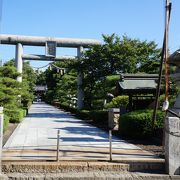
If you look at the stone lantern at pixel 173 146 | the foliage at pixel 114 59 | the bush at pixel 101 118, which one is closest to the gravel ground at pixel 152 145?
the stone lantern at pixel 173 146

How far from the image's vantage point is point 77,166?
9.48 meters

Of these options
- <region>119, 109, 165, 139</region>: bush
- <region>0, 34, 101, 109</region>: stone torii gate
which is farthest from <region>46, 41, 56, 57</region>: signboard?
<region>119, 109, 165, 139</region>: bush

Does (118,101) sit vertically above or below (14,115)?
above

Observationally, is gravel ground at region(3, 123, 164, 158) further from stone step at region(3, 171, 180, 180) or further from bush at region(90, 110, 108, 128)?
bush at region(90, 110, 108, 128)

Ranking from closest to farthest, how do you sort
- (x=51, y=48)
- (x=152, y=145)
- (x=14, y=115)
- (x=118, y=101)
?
(x=152, y=145) → (x=118, y=101) → (x=14, y=115) → (x=51, y=48)

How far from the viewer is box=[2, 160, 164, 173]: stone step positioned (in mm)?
9352

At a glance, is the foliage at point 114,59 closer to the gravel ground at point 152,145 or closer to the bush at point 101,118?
the bush at point 101,118

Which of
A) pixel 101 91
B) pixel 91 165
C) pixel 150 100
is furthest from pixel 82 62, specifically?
pixel 91 165

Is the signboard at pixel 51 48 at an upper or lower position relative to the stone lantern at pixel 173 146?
upper

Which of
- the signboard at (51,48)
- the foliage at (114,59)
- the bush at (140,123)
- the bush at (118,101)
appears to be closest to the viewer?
the bush at (140,123)

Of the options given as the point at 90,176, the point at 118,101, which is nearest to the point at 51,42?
the point at 118,101

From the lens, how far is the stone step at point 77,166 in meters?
9.35

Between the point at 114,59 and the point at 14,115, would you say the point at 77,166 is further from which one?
the point at 114,59

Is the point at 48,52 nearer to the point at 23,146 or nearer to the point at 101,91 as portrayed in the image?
the point at 101,91
